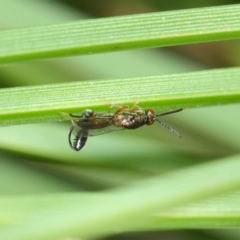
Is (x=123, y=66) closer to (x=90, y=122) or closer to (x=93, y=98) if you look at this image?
(x=90, y=122)

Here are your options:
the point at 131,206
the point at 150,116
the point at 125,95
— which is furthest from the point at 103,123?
the point at 131,206

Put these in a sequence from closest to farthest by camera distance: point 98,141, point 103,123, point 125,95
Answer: point 125,95 → point 103,123 → point 98,141

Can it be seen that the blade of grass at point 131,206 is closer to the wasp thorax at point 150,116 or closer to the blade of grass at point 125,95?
the blade of grass at point 125,95

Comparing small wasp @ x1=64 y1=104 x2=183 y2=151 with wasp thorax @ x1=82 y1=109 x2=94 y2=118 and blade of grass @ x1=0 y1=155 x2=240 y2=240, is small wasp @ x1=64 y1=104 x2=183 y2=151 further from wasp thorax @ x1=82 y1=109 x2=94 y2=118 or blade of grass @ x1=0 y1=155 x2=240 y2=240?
blade of grass @ x1=0 y1=155 x2=240 y2=240

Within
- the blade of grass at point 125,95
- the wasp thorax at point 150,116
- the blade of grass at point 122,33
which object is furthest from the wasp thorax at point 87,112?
the wasp thorax at point 150,116

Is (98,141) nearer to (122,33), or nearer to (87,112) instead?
(87,112)

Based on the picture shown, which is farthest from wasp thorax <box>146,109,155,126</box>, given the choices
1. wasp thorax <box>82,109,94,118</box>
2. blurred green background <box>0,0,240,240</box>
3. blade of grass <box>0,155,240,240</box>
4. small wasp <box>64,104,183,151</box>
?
blade of grass <box>0,155,240,240</box>
